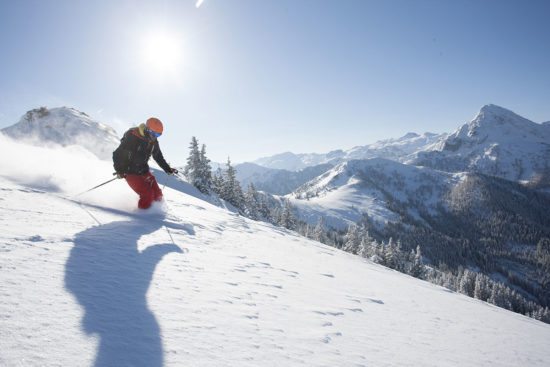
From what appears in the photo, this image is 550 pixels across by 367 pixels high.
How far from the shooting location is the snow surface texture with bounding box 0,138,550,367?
109 inches

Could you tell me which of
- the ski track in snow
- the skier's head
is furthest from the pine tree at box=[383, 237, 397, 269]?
the skier's head

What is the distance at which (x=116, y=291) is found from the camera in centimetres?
381

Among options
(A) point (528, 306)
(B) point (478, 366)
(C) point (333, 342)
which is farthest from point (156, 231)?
(A) point (528, 306)

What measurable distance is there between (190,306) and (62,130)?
56.2 m

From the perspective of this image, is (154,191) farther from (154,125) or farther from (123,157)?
(154,125)

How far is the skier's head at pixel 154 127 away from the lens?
944cm

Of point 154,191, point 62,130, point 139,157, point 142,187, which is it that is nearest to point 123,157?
point 139,157

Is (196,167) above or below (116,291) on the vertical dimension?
above

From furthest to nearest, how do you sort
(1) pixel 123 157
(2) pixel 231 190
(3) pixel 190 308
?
(2) pixel 231 190 → (1) pixel 123 157 → (3) pixel 190 308

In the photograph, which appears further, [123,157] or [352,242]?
[352,242]

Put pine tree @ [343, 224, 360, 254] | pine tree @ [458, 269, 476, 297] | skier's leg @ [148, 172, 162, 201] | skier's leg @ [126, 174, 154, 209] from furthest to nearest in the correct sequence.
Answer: pine tree @ [458, 269, 476, 297] → pine tree @ [343, 224, 360, 254] → skier's leg @ [148, 172, 162, 201] → skier's leg @ [126, 174, 154, 209]

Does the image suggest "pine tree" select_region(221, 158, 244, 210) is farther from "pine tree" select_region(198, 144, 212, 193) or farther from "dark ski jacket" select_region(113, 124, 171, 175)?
"dark ski jacket" select_region(113, 124, 171, 175)

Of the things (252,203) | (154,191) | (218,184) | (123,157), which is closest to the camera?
A: (123,157)

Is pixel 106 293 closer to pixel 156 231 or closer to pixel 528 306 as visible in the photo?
pixel 156 231
